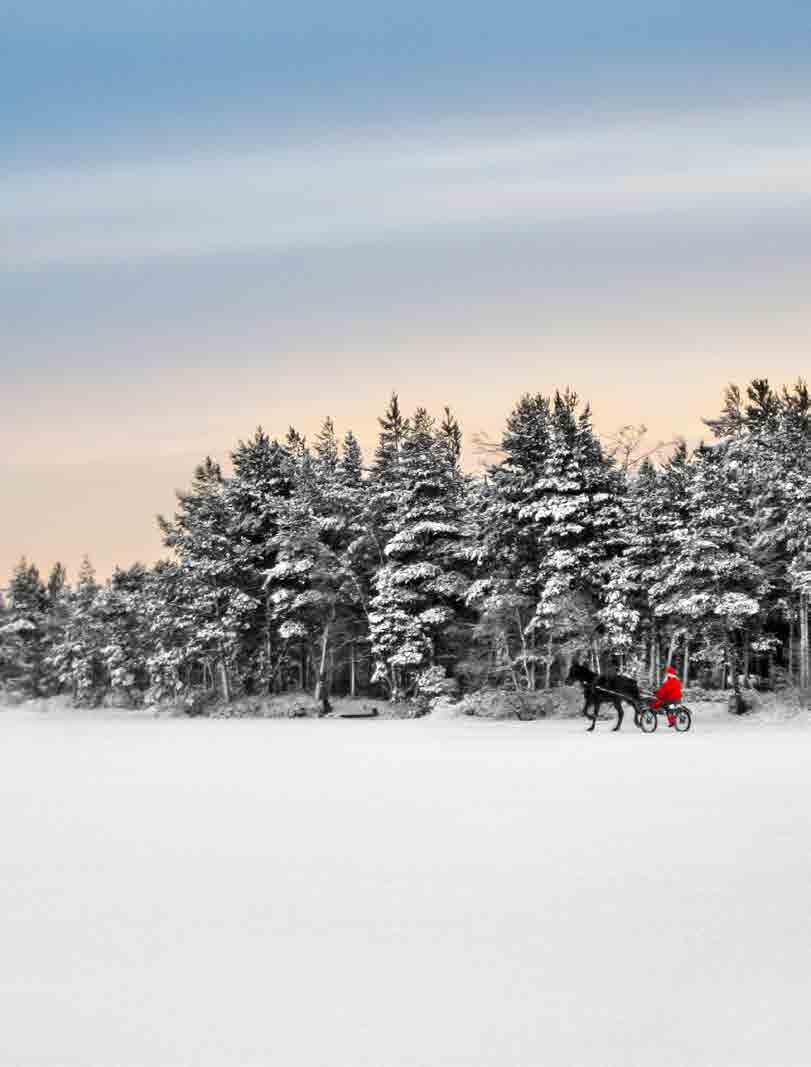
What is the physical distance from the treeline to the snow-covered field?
1110 inches

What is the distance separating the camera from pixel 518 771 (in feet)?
66.8

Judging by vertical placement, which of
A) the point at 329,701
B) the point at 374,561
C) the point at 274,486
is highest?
the point at 274,486

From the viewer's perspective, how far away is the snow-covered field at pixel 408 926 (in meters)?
5.75

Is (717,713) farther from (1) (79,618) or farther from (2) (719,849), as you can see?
(1) (79,618)

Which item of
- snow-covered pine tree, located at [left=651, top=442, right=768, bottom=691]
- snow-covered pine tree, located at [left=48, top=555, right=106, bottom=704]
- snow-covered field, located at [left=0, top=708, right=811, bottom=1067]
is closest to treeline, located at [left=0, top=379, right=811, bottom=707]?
snow-covered pine tree, located at [left=651, top=442, right=768, bottom=691]

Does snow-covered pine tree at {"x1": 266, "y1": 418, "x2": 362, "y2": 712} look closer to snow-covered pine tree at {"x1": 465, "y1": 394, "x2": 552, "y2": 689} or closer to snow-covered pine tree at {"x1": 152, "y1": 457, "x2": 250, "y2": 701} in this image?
snow-covered pine tree at {"x1": 152, "y1": 457, "x2": 250, "y2": 701}

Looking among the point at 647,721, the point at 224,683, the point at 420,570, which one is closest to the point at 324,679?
the point at 224,683

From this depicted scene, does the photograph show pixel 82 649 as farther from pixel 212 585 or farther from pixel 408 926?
pixel 408 926

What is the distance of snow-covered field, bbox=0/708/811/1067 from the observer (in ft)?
18.9

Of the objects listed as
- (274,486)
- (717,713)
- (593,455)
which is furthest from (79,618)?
(717,713)

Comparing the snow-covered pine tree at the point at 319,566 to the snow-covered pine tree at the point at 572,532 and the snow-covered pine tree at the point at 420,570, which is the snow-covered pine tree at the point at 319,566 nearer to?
the snow-covered pine tree at the point at 420,570

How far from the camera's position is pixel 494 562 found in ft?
164

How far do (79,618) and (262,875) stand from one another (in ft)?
273

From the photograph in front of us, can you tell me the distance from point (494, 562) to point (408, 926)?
4216cm
